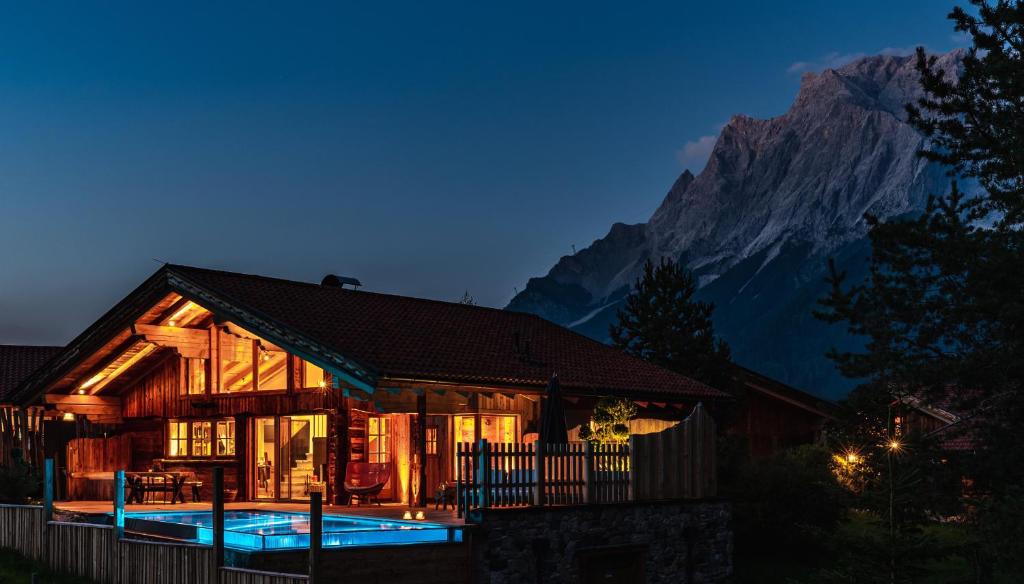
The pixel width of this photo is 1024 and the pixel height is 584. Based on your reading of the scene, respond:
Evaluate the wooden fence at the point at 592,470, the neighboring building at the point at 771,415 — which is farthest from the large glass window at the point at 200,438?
the neighboring building at the point at 771,415

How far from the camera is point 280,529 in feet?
56.1

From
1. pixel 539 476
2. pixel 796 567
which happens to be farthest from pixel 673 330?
pixel 539 476

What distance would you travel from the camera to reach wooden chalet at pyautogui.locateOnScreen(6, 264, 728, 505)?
20578 millimetres

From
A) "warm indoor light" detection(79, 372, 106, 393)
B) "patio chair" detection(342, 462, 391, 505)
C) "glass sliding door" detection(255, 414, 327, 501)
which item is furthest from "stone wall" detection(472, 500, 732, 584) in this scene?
"warm indoor light" detection(79, 372, 106, 393)

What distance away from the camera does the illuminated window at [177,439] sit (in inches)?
992

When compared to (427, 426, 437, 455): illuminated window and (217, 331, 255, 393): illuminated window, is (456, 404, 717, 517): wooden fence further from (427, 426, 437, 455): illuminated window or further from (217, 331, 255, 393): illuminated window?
(217, 331, 255, 393): illuminated window

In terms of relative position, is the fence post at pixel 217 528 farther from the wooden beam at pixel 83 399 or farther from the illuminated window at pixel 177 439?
the wooden beam at pixel 83 399

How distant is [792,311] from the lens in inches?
6570

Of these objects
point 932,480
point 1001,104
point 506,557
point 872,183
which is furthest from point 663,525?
point 872,183

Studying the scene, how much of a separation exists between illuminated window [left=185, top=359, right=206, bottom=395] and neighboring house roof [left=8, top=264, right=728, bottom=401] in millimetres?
1841

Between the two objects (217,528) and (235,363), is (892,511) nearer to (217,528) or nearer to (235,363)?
(217,528)

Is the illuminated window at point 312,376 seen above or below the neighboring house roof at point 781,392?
above

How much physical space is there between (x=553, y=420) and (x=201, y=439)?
946 cm

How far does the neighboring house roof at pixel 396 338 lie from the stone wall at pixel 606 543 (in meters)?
3.51
